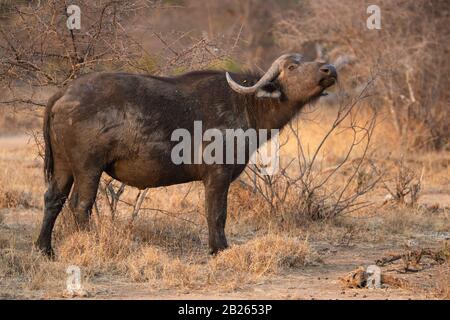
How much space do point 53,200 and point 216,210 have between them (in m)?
1.56

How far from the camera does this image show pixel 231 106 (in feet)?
28.8

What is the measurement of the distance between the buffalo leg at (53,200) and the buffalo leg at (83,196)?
0.39 feet

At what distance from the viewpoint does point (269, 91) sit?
8930 mm

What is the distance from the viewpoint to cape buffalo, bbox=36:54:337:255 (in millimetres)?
8258

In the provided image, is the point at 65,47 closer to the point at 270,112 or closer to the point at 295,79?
the point at 270,112

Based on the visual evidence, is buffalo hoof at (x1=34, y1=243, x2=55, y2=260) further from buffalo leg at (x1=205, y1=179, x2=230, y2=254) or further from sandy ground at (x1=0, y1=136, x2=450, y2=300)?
buffalo leg at (x1=205, y1=179, x2=230, y2=254)

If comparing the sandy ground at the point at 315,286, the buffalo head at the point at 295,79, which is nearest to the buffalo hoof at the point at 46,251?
the sandy ground at the point at 315,286

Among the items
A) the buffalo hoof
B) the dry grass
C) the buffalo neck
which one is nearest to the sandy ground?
the dry grass

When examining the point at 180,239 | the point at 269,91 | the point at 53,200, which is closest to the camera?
the point at 53,200
